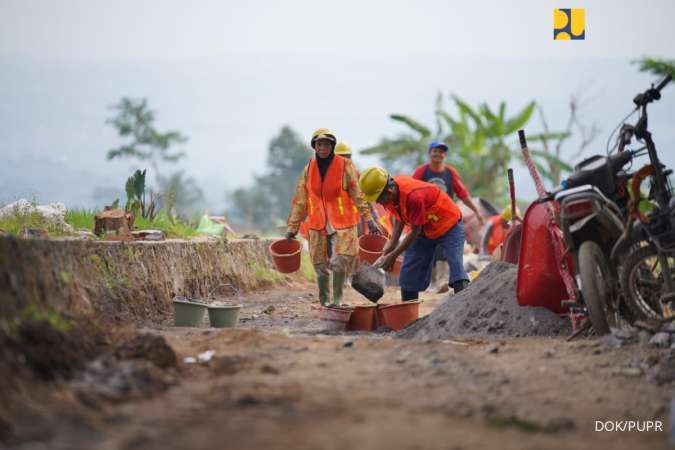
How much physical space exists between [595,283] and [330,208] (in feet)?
12.3

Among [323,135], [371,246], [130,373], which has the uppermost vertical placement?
[323,135]

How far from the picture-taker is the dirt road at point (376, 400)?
11.1 feet

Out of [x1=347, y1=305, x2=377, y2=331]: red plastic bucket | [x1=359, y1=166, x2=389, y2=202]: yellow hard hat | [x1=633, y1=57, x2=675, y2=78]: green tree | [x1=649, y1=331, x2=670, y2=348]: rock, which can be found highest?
[x1=633, y1=57, x2=675, y2=78]: green tree

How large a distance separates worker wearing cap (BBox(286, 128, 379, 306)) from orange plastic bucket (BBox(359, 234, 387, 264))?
0.10 m

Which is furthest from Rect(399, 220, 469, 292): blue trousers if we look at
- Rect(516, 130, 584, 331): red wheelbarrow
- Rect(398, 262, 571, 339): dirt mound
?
Rect(516, 130, 584, 331): red wheelbarrow

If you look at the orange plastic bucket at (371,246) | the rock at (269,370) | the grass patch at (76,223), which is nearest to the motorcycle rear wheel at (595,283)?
the rock at (269,370)

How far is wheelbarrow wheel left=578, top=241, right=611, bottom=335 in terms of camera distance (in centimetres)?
586

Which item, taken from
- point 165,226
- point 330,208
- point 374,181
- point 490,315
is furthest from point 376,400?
point 165,226

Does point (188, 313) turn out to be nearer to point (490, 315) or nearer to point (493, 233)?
point (490, 315)

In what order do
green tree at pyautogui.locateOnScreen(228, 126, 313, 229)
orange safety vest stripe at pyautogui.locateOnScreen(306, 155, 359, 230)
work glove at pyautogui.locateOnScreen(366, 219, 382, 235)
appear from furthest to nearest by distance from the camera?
1. green tree at pyautogui.locateOnScreen(228, 126, 313, 229)
2. work glove at pyautogui.locateOnScreen(366, 219, 382, 235)
3. orange safety vest stripe at pyautogui.locateOnScreen(306, 155, 359, 230)

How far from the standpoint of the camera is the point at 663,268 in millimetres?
5723

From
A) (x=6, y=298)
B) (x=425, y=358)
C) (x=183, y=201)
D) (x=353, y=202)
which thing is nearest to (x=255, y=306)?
(x=353, y=202)

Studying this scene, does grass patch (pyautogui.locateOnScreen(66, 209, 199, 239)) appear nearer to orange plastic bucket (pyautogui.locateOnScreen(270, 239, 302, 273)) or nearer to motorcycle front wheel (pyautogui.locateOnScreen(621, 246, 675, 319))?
orange plastic bucket (pyautogui.locateOnScreen(270, 239, 302, 273))

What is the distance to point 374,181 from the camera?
7805 mm
